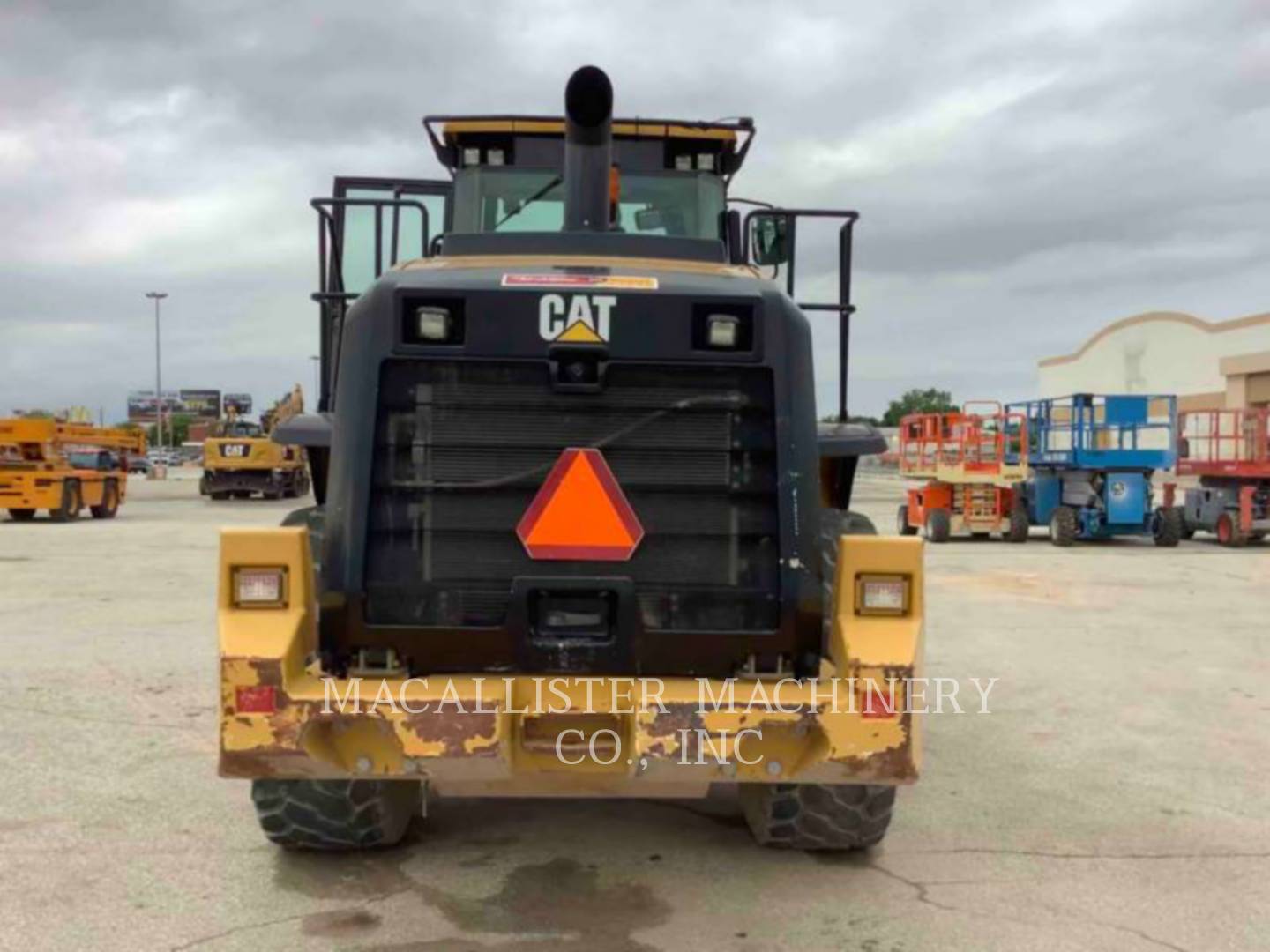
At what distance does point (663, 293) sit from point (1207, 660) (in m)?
7.14

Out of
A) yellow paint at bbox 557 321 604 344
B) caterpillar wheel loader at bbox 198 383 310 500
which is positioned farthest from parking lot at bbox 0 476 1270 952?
caterpillar wheel loader at bbox 198 383 310 500

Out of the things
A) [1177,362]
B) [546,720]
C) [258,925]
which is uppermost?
[1177,362]

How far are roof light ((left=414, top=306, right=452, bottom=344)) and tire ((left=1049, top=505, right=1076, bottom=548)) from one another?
18.3 m

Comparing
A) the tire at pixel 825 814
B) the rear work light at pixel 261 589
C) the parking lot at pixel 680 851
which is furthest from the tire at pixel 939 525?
the rear work light at pixel 261 589

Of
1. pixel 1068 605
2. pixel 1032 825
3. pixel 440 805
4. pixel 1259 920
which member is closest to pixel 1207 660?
pixel 1068 605

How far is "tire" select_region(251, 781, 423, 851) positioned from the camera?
14.7 feet

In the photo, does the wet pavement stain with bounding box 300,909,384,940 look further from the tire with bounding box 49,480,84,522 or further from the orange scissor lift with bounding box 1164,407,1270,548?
the tire with bounding box 49,480,84,522

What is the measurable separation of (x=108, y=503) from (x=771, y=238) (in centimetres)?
2425

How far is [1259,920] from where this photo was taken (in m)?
4.16

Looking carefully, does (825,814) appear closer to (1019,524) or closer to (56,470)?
(1019,524)

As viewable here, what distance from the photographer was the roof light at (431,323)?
12.8ft

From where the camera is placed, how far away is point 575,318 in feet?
12.8

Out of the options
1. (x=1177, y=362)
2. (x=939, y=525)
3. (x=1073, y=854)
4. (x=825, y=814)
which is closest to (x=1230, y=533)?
(x=939, y=525)

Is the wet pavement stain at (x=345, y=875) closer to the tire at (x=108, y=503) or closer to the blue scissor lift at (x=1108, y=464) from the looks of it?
the blue scissor lift at (x=1108, y=464)
